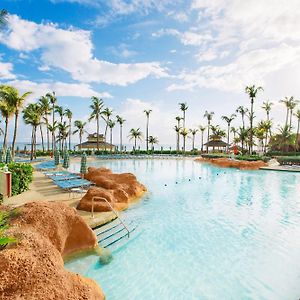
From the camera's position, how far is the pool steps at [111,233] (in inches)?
354

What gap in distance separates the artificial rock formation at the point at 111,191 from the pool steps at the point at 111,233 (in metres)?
1.07

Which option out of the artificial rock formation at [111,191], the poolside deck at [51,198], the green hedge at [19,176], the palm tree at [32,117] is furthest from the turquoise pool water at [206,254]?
the palm tree at [32,117]

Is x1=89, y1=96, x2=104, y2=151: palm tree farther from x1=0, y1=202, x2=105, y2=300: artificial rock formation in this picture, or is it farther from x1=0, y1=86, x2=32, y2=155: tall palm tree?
x1=0, y1=202, x2=105, y2=300: artificial rock formation

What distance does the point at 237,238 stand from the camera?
1009 cm

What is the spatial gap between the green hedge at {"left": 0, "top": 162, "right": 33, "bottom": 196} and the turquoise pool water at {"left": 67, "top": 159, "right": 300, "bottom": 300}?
5.70m

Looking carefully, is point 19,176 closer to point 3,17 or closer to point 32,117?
point 3,17

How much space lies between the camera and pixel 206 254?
342 inches

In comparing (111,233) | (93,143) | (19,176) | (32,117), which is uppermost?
(32,117)

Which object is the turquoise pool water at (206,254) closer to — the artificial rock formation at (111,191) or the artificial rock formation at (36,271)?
the artificial rock formation at (111,191)

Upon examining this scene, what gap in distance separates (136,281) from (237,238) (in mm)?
4825

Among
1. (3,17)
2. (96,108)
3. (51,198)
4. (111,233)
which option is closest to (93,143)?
(96,108)

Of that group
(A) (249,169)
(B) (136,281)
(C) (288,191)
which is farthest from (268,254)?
(A) (249,169)

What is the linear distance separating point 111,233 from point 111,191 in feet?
15.9

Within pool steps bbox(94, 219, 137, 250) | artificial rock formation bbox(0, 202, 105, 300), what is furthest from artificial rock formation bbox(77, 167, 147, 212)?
artificial rock formation bbox(0, 202, 105, 300)
